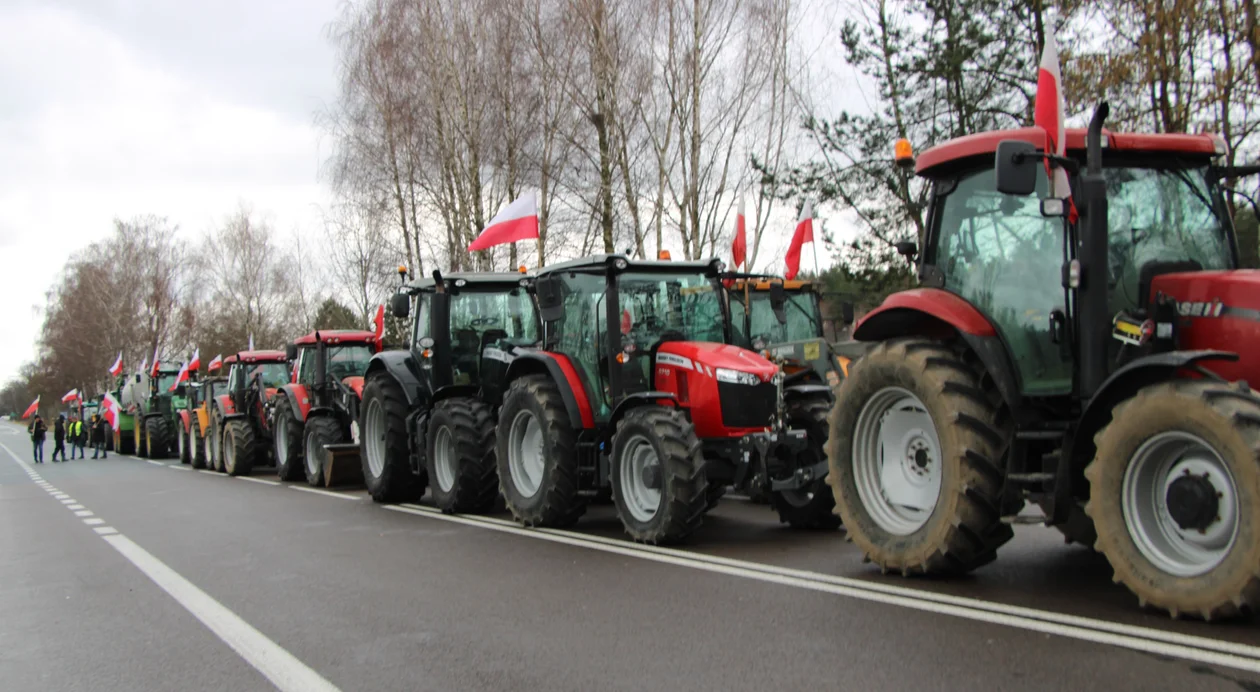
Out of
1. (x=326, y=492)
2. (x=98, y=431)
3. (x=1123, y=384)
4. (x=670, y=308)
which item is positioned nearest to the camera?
(x=1123, y=384)

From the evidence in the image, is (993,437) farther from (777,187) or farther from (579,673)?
(777,187)

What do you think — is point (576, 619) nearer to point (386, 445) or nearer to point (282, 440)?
point (386, 445)

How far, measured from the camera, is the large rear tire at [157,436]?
31266mm

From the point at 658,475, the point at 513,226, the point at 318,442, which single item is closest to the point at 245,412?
the point at 318,442

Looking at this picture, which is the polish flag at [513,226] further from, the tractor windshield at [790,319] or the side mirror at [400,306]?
the tractor windshield at [790,319]

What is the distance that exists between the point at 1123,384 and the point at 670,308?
15.9 feet

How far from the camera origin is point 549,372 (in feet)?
33.0

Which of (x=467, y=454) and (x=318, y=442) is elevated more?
(x=467, y=454)

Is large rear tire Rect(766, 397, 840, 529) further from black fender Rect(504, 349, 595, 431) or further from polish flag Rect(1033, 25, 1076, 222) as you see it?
polish flag Rect(1033, 25, 1076, 222)

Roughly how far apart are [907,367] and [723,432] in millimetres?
2533

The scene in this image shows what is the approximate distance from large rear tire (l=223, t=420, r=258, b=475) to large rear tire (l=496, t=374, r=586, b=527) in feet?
39.3

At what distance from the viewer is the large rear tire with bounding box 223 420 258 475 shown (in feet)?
68.3

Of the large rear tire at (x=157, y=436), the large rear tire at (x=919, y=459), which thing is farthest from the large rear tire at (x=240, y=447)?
the large rear tire at (x=919, y=459)

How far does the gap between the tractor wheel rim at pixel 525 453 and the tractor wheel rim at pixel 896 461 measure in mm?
4056
